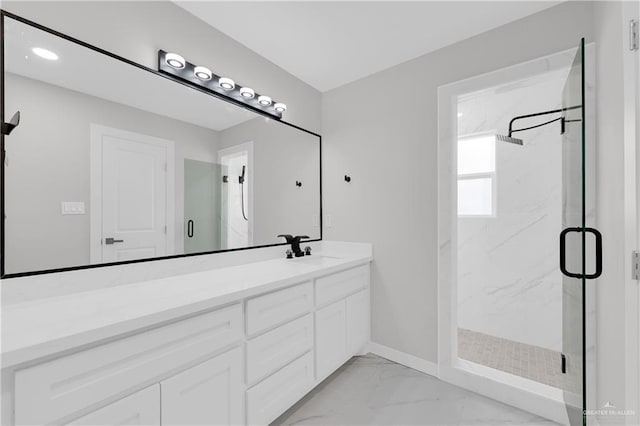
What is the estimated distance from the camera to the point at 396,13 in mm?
1752

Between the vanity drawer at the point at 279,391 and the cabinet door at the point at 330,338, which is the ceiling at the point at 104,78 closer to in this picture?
the cabinet door at the point at 330,338

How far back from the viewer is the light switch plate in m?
1.25

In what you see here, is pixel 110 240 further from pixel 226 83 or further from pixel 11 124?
pixel 226 83

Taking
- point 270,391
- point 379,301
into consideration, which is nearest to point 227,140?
point 270,391

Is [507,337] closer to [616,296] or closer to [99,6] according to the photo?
[616,296]

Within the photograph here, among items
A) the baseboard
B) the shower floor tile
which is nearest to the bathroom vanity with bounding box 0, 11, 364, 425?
the baseboard

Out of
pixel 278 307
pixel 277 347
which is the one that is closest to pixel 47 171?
pixel 278 307

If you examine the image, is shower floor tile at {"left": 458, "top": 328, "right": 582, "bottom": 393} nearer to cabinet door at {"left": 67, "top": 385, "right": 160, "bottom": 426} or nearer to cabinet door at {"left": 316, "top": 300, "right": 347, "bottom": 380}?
cabinet door at {"left": 316, "top": 300, "right": 347, "bottom": 380}

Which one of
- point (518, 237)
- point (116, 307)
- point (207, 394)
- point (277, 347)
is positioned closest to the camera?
point (116, 307)

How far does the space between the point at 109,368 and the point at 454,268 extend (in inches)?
80.9

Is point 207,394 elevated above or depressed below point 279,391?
above

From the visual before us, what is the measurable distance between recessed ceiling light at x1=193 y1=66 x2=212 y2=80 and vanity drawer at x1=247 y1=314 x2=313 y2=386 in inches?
64.3

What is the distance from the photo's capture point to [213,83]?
1.85 meters

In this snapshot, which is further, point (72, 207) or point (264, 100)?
point (264, 100)
